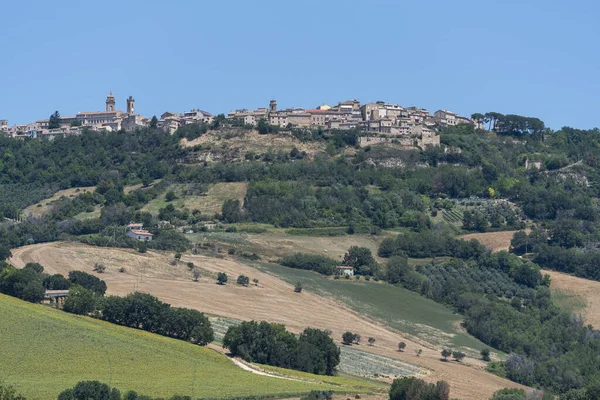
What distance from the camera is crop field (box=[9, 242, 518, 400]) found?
77725mm

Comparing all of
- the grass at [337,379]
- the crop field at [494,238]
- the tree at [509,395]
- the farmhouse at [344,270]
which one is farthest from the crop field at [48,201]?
the tree at [509,395]

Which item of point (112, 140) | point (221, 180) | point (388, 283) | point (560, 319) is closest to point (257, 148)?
point (221, 180)

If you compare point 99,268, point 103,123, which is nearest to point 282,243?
point 99,268

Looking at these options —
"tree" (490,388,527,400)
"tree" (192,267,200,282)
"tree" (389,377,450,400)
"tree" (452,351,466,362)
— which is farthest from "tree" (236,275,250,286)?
"tree" (389,377,450,400)

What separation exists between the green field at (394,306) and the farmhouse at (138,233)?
1257cm

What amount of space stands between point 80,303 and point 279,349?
13327 millimetres

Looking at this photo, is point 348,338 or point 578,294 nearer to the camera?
point 348,338

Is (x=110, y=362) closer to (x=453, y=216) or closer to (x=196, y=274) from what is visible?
(x=196, y=274)

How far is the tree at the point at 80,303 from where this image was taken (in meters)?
74.6

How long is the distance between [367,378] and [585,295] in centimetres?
4388

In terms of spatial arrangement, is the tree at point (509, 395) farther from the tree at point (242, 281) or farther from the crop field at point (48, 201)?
the crop field at point (48, 201)

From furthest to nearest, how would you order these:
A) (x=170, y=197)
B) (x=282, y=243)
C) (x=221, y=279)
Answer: (x=170, y=197) < (x=282, y=243) < (x=221, y=279)

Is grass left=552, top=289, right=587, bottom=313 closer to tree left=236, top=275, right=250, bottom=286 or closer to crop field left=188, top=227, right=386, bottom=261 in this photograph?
crop field left=188, top=227, right=386, bottom=261

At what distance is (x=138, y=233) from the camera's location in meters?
112
